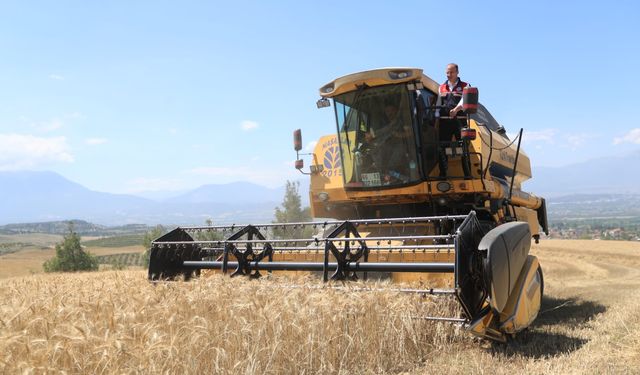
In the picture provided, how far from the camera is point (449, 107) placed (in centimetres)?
633

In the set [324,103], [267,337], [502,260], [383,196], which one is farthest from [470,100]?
[267,337]

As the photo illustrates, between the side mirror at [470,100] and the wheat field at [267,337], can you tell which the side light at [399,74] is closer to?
the side mirror at [470,100]

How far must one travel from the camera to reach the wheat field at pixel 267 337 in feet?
7.81

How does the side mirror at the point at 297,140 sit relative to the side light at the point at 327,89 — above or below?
below

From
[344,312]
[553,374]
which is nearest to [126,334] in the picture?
[344,312]

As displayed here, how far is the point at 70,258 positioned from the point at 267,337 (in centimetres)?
2767

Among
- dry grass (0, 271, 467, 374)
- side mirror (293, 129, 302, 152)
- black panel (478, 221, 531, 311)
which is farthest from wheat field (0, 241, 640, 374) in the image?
side mirror (293, 129, 302, 152)

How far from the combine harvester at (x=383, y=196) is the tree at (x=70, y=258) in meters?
23.6

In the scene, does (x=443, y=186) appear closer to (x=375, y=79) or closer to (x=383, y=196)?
(x=383, y=196)

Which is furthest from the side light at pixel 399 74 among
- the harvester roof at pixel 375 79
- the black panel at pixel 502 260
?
the black panel at pixel 502 260

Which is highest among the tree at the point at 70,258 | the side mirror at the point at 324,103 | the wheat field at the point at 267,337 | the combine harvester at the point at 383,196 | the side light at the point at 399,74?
the side light at the point at 399,74

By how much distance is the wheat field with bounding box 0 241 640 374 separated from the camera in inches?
93.7

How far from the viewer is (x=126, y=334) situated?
255cm

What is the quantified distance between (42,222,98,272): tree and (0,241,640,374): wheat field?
25.9 m
